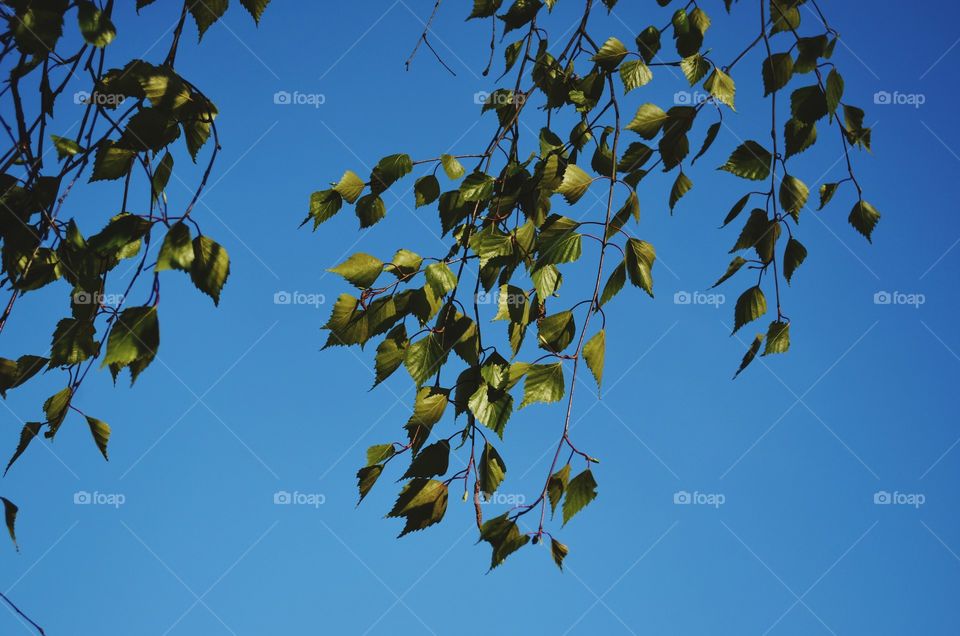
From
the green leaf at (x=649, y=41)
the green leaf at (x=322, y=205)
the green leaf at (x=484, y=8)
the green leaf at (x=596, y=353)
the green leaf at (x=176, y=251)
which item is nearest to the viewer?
the green leaf at (x=176, y=251)

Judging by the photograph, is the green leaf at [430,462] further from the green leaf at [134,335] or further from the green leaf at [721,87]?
the green leaf at [721,87]

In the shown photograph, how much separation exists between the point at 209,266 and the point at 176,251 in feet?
0.24

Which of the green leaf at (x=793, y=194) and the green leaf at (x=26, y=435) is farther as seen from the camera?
the green leaf at (x=793, y=194)

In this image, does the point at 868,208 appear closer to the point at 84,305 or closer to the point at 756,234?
the point at 756,234

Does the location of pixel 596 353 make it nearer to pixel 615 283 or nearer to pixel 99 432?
pixel 615 283

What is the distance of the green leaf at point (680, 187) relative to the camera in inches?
47.5

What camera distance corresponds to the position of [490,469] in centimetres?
104

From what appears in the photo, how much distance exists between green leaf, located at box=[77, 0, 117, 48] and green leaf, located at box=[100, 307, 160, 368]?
26 cm

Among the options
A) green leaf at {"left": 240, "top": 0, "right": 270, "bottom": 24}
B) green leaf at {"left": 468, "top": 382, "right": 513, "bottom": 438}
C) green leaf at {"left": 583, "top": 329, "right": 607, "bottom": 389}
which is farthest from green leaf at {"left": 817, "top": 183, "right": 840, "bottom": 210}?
green leaf at {"left": 240, "top": 0, "right": 270, "bottom": 24}

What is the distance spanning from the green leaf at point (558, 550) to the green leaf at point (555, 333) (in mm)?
234

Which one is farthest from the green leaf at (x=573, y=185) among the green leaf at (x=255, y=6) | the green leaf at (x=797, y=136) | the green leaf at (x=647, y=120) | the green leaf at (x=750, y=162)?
the green leaf at (x=255, y=6)

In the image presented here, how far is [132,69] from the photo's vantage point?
0.91m

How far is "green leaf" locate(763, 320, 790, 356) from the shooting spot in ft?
3.88

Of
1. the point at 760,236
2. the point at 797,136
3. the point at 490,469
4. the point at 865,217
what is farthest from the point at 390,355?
the point at 865,217
